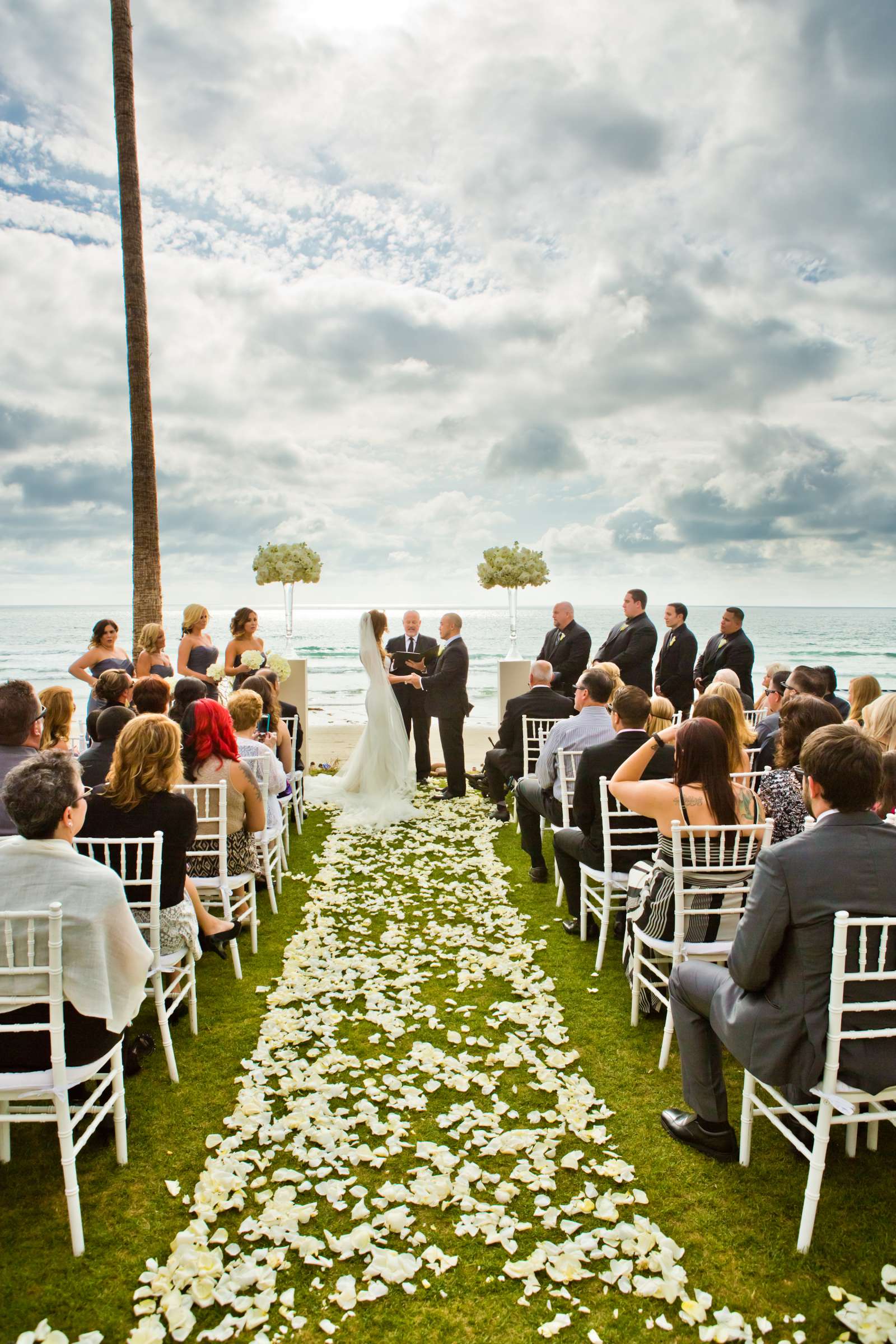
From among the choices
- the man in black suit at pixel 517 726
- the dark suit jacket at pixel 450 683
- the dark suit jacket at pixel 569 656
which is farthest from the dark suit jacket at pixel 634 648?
the dark suit jacket at pixel 450 683

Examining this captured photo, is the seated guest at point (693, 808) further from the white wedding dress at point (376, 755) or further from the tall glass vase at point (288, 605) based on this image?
the tall glass vase at point (288, 605)

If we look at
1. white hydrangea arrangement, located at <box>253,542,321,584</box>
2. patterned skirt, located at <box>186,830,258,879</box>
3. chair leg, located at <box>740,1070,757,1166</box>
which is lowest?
chair leg, located at <box>740,1070,757,1166</box>

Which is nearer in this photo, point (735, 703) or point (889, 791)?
point (889, 791)

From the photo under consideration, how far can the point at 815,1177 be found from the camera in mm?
2340

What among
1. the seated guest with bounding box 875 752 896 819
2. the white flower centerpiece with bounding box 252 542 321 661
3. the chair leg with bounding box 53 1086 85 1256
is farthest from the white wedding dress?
the chair leg with bounding box 53 1086 85 1256

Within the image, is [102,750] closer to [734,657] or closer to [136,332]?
[136,332]

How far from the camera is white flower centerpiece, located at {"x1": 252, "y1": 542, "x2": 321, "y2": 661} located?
9.95 metres

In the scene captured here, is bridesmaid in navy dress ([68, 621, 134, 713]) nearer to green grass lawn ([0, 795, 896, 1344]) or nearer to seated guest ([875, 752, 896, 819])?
green grass lawn ([0, 795, 896, 1344])

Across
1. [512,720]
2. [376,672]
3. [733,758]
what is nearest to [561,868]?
[733,758]

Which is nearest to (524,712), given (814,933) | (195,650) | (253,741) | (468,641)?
(253,741)

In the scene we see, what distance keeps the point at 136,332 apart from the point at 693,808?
8157 millimetres

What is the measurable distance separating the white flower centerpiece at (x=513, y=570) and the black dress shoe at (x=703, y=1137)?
25.8 feet

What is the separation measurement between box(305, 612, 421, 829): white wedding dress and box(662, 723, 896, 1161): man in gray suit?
19.8 ft

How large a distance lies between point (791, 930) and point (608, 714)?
11.1ft
